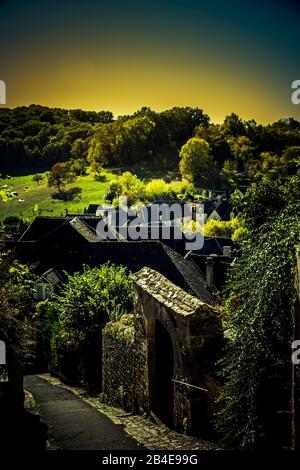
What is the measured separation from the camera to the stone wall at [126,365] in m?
12.6

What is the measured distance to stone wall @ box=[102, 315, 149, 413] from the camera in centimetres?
1256

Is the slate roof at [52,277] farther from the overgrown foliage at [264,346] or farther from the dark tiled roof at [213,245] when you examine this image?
the dark tiled roof at [213,245]

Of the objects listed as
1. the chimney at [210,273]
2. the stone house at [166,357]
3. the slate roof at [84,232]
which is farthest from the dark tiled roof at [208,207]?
the stone house at [166,357]

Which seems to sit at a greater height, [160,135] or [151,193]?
[160,135]

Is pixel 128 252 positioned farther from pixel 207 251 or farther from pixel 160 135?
pixel 160 135

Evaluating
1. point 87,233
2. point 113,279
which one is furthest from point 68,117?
point 113,279

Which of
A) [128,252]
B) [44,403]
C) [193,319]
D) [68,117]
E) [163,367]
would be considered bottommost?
[44,403]

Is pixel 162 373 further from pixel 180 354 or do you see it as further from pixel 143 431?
pixel 180 354

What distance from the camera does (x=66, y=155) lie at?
16625 cm

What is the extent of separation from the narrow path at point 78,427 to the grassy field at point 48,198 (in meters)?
79.4

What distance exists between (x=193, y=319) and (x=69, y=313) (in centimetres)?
877

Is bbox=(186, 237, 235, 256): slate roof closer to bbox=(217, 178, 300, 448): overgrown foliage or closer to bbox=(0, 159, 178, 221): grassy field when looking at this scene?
bbox=(0, 159, 178, 221): grassy field

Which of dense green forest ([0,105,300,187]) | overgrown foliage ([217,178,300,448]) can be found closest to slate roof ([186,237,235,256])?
overgrown foliage ([217,178,300,448])

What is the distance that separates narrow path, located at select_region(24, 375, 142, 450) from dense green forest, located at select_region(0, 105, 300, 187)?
123 m
